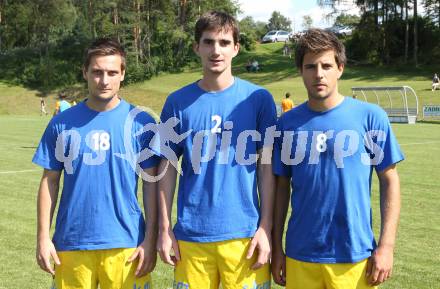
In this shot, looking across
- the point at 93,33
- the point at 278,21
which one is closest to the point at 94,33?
the point at 93,33

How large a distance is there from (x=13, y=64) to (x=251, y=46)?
23.4 m

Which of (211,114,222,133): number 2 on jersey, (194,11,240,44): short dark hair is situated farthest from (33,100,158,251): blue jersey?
(194,11,240,44): short dark hair

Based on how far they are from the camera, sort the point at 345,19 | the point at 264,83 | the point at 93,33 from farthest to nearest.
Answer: the point at 93,33, the point at 345,19, the point at 264,83

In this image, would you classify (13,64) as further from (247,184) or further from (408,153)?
(247,184)

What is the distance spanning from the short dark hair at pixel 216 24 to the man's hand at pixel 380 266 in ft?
4.91

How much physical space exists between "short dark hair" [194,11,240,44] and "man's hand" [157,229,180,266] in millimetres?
1180

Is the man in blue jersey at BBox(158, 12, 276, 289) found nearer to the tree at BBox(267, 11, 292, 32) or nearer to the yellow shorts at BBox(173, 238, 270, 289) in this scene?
the yellow shorts at BBox(173, 238, 270, 289)

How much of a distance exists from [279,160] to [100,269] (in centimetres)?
126

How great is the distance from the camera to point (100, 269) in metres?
3.55

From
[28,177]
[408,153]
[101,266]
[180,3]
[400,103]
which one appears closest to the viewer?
[101,266]

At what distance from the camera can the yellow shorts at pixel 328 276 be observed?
3283mm

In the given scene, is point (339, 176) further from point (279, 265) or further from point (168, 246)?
point (168, 246)

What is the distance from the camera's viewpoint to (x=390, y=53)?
52.8 m

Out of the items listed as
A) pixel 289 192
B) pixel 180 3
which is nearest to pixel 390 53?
pixel 180 3
